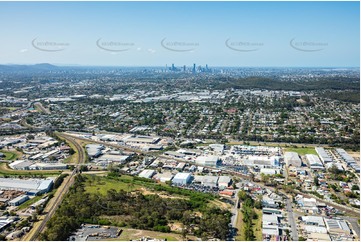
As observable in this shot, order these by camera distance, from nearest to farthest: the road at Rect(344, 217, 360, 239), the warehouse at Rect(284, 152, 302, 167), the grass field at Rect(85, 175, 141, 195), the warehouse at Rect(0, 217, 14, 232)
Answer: the road at Rect(344, 217, 360, 239) < the warehouse at Rect(0, 217, 14, 232) < the grass field at Rect(85, 175, 141, 195) < the warehouse at Rect(284, 152, 302, 167)

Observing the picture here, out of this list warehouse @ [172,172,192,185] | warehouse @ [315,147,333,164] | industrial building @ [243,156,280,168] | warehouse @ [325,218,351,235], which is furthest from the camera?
warehouse @ [315,147,333,164]

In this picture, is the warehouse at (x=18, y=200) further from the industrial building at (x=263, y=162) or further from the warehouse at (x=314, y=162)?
the warehouse at (x=314, y=162)

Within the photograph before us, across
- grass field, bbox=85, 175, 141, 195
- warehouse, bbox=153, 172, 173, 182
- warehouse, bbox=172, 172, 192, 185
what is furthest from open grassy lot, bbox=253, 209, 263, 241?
grass field, bbox=85, 175, 141, 195

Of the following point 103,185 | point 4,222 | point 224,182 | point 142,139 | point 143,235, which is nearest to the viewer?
point 143,235

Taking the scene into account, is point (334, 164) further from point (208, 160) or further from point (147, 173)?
point (147, 173)

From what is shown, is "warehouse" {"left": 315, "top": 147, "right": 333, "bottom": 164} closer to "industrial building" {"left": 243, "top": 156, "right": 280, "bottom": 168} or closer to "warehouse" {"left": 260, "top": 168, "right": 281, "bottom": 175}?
"industrial building" {"left": 243, "top": 156, "right": 280, "bottom": 168}

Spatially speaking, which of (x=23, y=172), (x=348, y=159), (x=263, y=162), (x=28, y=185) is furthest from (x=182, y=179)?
(x=348, y=159)
